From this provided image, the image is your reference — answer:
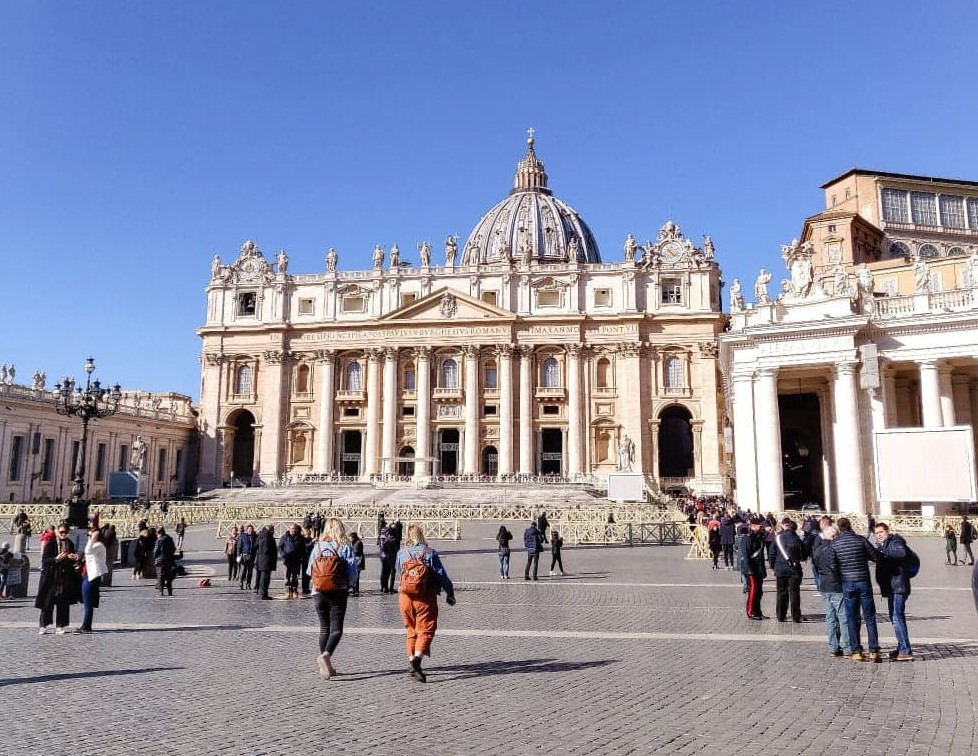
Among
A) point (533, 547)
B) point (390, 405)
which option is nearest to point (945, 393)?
point (533, 547)

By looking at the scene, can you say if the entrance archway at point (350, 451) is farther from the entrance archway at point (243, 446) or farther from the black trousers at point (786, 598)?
the black trousers at point (786, 598)

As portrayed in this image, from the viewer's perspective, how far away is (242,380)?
205 ft

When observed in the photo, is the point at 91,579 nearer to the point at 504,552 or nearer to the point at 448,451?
the point at 504,552

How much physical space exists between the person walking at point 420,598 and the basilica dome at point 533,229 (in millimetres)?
73995

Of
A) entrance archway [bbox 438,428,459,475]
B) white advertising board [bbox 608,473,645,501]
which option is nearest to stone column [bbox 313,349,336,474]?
entrance archway [bbox 438,428,459,475]

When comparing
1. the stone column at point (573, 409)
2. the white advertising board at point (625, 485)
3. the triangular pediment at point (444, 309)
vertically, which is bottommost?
the white advertising board at point (625, 485)

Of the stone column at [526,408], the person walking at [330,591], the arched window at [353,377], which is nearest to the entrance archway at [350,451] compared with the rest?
the arched window at [353,377]

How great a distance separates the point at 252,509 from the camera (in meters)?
33.5

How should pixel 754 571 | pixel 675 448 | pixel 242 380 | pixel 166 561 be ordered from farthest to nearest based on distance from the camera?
pixel 675 448, pixel 242 380, pixel 166 561, pixel 754 571

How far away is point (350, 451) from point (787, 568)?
53.0 m

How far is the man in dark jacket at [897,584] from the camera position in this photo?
26.7 ft

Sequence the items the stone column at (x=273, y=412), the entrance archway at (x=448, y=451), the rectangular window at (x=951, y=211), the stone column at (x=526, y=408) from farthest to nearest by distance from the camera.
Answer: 1. the stone column at (x=273, y=412)
2. the entrance archway at (x=448, y=451)
3. the stone column at (x=526, y=408)
4. the rectangular window at (x=951, y=211)

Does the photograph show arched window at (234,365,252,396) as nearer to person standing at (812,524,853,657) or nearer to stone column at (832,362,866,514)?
stone column at (832,362,866,514)

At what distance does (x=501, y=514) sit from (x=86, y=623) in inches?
1018
